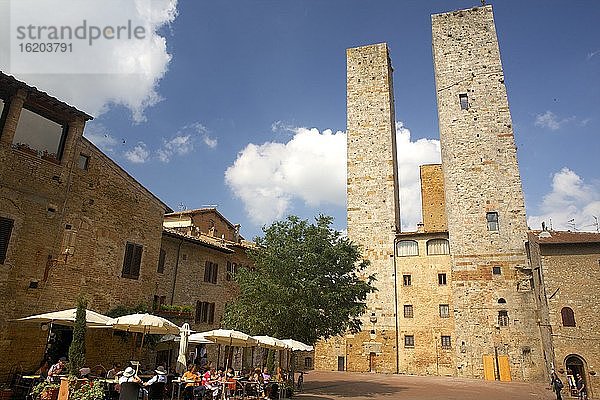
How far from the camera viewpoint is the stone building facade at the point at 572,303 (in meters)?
24.4

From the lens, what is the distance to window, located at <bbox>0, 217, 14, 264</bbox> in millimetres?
13523

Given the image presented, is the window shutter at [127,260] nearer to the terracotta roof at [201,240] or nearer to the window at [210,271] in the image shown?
the terracotta roof at [201,240]

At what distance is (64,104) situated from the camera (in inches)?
Answer: 616

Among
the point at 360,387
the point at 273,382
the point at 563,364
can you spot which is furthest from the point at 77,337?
the point at 563,364

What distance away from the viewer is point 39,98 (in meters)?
14.9

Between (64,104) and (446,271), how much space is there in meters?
28.6

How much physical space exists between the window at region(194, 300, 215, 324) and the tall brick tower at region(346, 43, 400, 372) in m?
14.5

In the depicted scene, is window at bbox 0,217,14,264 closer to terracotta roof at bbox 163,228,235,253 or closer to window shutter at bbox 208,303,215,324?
terracotta roof at bbox 163,228,235,253

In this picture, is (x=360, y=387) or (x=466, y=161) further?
(x=466, y=161)

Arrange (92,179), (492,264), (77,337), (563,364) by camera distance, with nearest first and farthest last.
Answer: (77,337) → (92,179) → (563,364) → (492,264)

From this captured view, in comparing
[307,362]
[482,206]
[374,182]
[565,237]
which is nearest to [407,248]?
[374,182]

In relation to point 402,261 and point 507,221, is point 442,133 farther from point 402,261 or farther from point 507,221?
point 402,261

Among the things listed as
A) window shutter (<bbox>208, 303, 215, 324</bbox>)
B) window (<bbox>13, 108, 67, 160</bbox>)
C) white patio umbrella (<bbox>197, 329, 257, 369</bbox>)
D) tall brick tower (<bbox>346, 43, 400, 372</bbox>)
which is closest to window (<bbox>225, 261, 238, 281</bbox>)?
window shutter (<bbox>208, 303, 215, 324</bbox>)

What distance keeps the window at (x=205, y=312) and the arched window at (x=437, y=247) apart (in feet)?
60.4
